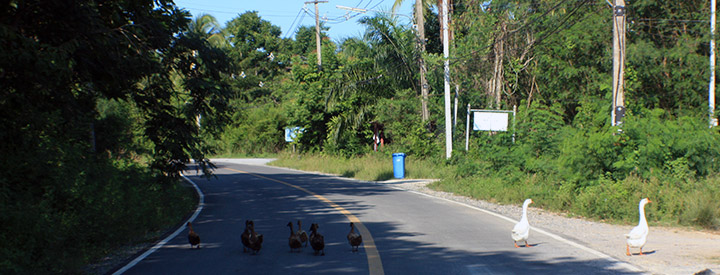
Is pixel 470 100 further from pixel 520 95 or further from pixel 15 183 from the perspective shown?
pixel 15 183

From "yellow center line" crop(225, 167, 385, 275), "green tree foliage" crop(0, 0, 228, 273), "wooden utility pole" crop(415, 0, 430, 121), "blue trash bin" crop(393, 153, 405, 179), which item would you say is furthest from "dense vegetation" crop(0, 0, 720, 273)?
"yellow center line" crop(225, 167, 385, 275)

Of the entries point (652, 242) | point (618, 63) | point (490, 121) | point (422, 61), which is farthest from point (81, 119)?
point (422, 61)

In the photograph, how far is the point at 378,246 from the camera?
380 inches

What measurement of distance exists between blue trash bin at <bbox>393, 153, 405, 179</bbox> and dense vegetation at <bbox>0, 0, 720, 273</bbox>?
6.49ft

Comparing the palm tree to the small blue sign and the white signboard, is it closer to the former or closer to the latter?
the white signboard

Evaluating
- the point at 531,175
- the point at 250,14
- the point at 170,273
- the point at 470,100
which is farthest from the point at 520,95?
the point at 250,14

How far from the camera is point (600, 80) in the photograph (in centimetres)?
2823

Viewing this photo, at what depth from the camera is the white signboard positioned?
23.0 meters

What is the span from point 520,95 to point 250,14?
4970cm

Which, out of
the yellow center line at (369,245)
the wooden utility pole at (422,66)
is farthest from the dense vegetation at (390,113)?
the yellow center line at (369,245)

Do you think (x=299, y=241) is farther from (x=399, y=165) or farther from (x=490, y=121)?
(x=399, y=165)

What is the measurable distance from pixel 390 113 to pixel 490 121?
11.8 meters

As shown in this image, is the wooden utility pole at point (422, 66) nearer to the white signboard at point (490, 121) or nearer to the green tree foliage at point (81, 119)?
the white signboard at point (490, 121)

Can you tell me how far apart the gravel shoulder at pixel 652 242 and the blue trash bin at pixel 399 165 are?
39.6 ft
